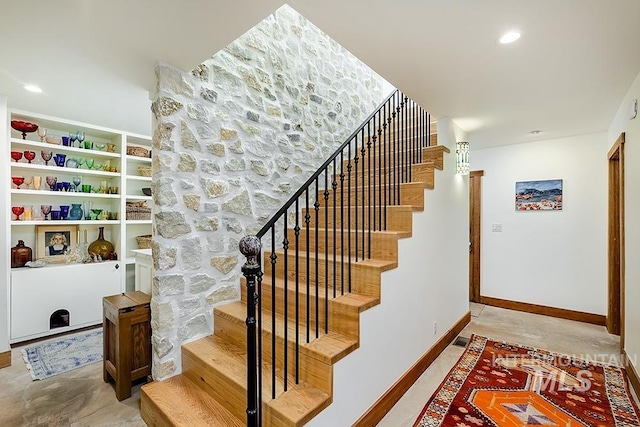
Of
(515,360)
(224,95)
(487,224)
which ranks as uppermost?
(224,95)

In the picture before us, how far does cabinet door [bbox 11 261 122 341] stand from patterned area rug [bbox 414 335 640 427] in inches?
143

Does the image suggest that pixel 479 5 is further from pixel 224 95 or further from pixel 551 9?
pixel 224 95

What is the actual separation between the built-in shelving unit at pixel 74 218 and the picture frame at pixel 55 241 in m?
0.02

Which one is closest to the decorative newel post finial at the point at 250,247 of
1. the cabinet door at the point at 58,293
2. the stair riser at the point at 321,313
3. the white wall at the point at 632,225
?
the stair riser at the point at 321,313

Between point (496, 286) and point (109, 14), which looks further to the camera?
point (496, 286)

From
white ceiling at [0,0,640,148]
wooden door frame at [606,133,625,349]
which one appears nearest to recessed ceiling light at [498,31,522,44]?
white ceiling at [0,0,640,148]

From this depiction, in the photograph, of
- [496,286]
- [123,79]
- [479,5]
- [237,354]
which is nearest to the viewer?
[479,5]

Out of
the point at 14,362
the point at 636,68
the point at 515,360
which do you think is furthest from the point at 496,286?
the point at 14,362

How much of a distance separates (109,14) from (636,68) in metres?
3.43

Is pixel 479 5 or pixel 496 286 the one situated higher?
pixel 479 5

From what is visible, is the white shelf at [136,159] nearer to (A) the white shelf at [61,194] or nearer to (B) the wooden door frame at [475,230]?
(A) the white shelf at [61,194]

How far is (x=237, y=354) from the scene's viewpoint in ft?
6.83

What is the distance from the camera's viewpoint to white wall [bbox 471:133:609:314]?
3.81 m

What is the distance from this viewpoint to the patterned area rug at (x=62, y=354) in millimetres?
2609
